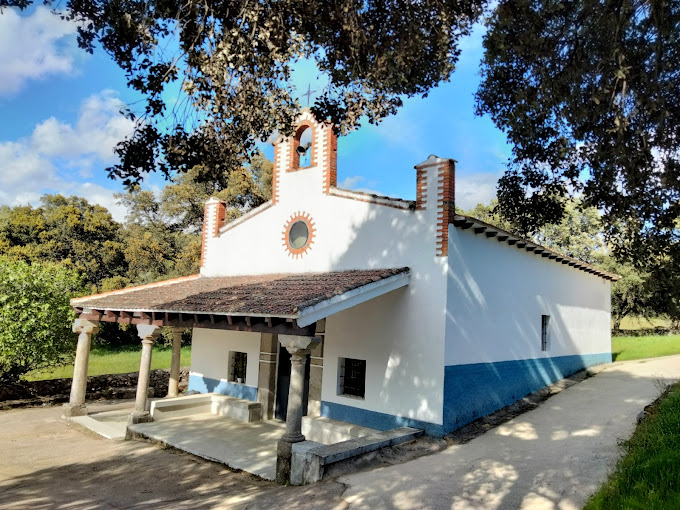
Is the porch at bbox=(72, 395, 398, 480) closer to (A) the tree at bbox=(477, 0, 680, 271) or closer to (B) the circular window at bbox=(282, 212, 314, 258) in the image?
(B) the circular window at bbox=(282, 212, 314, 258)

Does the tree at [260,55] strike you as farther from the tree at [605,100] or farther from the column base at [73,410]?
the column base at [73,410]

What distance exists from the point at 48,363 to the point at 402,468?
467 inches

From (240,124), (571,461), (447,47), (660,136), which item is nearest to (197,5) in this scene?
(240,124)

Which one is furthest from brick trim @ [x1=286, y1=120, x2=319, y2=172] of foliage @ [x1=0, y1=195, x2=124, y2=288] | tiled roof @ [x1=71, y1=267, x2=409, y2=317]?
foliage @ [x1=0, y1=195, x2=124, y2=288]

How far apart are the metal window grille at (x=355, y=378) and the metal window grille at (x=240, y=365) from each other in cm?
408

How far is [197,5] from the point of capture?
6.03m

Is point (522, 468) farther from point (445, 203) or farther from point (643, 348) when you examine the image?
point (643, 348)

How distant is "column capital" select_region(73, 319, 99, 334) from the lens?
13.0m

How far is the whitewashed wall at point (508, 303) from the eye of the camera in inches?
→ 392

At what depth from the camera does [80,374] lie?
1284 centimetres

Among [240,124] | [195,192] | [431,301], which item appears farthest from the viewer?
[195,192]

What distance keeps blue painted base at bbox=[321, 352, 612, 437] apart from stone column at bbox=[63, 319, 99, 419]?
6843 mm

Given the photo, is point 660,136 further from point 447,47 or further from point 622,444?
point 622,444

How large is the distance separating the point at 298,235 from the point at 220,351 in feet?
15.9
